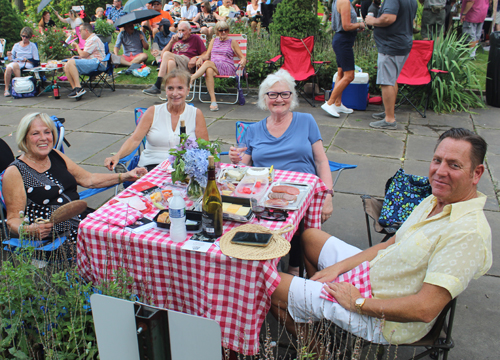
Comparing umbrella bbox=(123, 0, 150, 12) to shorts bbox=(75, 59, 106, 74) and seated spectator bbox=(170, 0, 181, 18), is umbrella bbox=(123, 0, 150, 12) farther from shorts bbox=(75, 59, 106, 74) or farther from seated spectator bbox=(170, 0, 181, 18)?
shorts bbox=(75, 59, 106, 74)

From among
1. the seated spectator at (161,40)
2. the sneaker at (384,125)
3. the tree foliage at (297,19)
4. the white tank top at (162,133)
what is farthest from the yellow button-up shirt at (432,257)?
the seated spectator at (161,40)

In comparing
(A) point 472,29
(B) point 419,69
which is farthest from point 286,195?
(A) point 472,29

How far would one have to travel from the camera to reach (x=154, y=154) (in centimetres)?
380

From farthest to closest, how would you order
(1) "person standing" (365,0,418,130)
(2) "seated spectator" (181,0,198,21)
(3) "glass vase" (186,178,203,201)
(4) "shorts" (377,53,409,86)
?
(2) "seated spectator" (181,0,198,21) < (4) "shorts" (377,53,409,86) < (1) "person standing" (365,0,418,130) < (3) "glass vase" (186,178,203,201)

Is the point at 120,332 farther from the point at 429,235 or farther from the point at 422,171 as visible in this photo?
the point at 422,171

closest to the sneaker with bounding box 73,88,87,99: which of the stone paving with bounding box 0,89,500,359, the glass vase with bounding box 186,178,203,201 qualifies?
the stone paving with bounding box 0,89,500,359

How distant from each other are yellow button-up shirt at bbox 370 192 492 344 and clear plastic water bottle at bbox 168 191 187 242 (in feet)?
3.31

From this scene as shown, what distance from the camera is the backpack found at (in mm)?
9028

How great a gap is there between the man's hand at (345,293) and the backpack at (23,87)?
919 centimetres

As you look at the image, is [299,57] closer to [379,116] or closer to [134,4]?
[379,116]

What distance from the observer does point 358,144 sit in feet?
19.6

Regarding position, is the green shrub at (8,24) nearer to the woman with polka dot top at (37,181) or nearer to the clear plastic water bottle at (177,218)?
the woman with polka dot top at (37,181)

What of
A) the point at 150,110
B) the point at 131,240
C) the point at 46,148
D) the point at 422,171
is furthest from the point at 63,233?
the point at 422,171

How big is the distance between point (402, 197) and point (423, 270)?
3.78 feet
